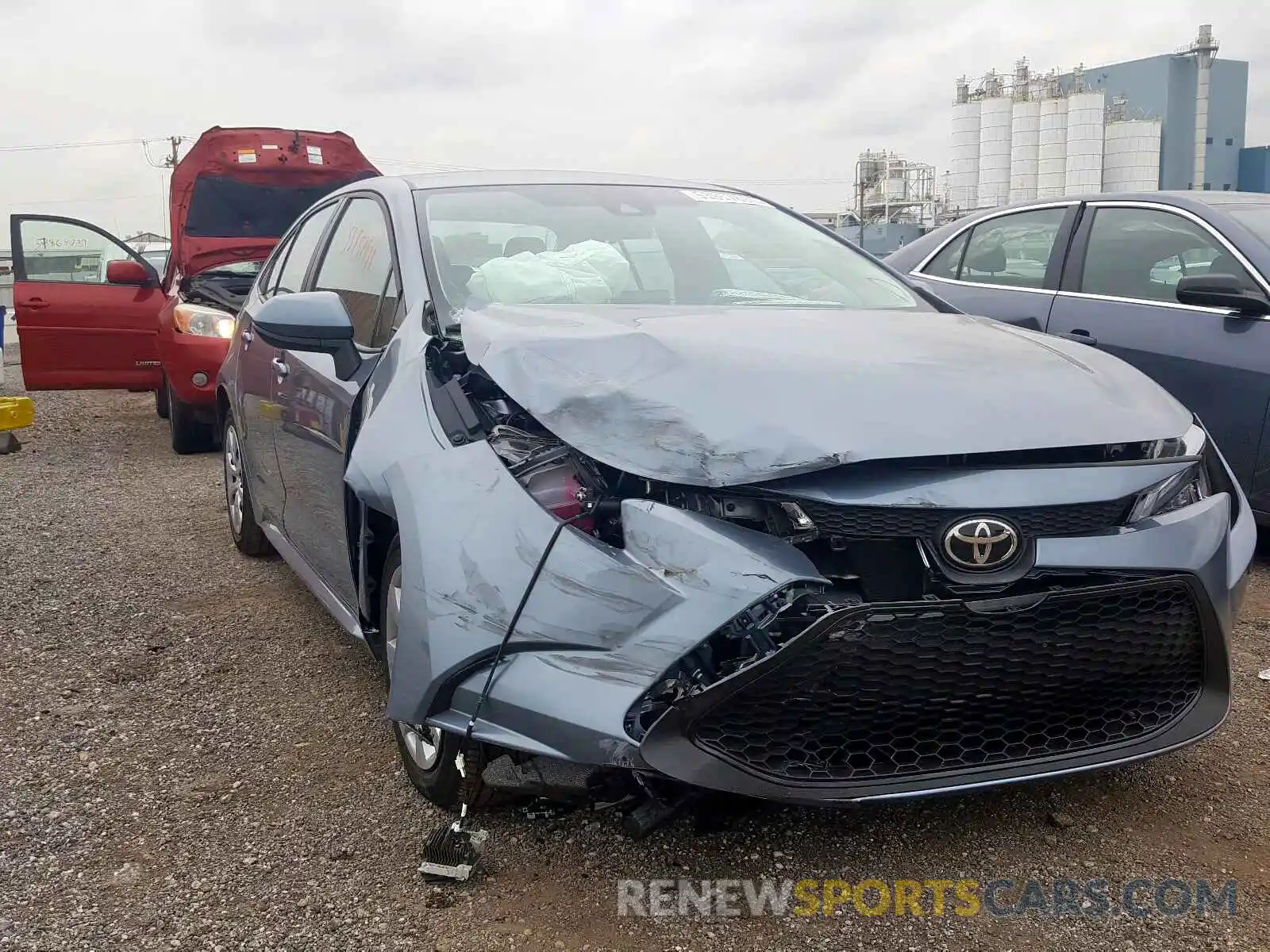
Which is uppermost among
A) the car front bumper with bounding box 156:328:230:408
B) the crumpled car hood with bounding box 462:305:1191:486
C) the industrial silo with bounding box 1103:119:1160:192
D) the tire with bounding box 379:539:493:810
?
the industrial silo with bounding box 1103:119:1160:192

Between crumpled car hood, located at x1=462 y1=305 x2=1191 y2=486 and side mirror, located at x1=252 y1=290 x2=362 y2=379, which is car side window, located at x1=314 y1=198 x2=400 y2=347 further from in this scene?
crumpled car hood, located at x1=462 y1=305 x2=1191 y2=486

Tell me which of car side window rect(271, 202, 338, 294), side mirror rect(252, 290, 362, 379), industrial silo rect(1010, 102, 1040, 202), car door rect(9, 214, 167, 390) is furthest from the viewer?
industrial silo rect(1010, 102, 1040, 202)

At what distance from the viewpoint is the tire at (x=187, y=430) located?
7.62 metres

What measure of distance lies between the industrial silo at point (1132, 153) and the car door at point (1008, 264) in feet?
180

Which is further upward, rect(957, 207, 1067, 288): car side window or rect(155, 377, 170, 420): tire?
rect(957, 207, 1067, 288): car side window

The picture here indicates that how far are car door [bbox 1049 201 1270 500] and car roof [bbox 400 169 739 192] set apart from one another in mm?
1542

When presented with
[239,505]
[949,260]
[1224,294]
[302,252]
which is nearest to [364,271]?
[302,252]

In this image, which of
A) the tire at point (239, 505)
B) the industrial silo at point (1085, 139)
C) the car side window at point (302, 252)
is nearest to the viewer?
the car side window at point (302, 252)

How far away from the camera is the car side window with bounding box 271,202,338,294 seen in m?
4.02

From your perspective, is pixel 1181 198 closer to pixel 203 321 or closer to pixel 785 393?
pixel 785 393

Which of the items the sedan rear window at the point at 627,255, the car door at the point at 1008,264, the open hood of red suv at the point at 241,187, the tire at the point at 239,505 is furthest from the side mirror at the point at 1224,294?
the open hood of red suv at the point at 241,187

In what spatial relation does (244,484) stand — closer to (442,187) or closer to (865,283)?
(442,187)

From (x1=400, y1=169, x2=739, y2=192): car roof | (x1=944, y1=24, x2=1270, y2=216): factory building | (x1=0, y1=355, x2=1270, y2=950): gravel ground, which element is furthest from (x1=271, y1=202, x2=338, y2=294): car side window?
(x1=944, y1=24, x2=1270, y2=216): factory building

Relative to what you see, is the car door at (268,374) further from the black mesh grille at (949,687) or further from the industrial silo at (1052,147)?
the industrial silo at (1052,147)
